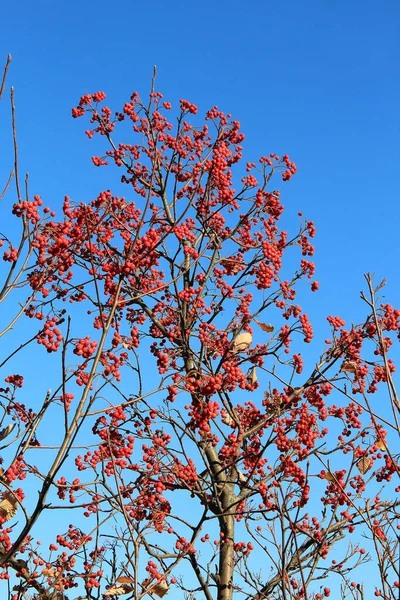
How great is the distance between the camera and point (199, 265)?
9477 mm

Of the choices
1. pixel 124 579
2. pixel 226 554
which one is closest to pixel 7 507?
pixel 124 579

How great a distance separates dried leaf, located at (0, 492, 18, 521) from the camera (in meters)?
4.33

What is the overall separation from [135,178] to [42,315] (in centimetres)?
424

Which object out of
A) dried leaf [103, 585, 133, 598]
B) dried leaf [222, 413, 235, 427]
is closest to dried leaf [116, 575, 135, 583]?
dried leaf [103, 585, 133, 598]

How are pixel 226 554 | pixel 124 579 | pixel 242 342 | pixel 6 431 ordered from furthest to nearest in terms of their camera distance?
pixel 242 342, pixel 226 554, pixel 124 579, pixel 6 431

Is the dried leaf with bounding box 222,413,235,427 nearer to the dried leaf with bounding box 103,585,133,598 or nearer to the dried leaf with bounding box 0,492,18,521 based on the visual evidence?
the dried leaf with bounding box 103,585,133,598

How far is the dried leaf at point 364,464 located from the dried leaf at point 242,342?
1.92 meters

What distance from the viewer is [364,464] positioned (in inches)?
307

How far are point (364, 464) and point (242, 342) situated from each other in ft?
6.71

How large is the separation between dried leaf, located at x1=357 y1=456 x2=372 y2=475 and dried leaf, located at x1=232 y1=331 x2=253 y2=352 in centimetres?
192

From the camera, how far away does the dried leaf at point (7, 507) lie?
4.33 metres

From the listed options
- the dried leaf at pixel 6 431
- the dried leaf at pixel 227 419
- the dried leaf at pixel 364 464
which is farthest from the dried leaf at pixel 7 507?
the dried leaf at pixel 364 464

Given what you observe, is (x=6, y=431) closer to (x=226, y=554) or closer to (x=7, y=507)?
(x=7, y=507)

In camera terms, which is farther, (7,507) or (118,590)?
(118,590)
